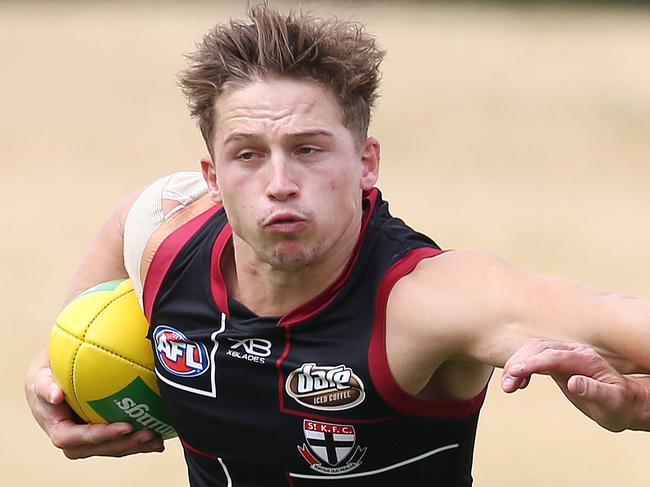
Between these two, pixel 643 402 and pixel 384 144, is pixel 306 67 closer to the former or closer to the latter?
pixel 643 402

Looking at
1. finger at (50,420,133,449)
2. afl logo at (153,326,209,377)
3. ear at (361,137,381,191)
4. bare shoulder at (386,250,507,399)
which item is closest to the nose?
ear at (361,137,381,191)

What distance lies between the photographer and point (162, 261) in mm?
4043

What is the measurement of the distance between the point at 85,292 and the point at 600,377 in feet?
6.64

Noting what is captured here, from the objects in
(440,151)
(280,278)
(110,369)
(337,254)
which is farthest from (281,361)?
(440,151)

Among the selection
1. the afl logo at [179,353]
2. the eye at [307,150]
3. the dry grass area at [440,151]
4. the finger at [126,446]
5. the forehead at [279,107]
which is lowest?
the dry grass area at [440,151]

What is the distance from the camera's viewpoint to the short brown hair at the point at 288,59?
3594 millimetres

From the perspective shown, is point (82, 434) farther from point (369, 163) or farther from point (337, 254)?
point (369, 163)

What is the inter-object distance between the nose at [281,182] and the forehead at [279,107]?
9cm

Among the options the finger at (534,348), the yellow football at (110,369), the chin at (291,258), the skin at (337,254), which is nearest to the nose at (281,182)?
the skin at (337,254)

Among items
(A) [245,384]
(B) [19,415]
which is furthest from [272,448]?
(B) [19,415]

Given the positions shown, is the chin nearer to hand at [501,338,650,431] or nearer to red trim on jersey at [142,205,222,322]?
red trim on jersey at [142,205,222,322]

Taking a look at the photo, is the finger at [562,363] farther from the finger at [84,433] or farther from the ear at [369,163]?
the finger at [84,433]

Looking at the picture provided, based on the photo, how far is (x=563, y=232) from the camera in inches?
495

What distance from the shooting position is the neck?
12.1ft
